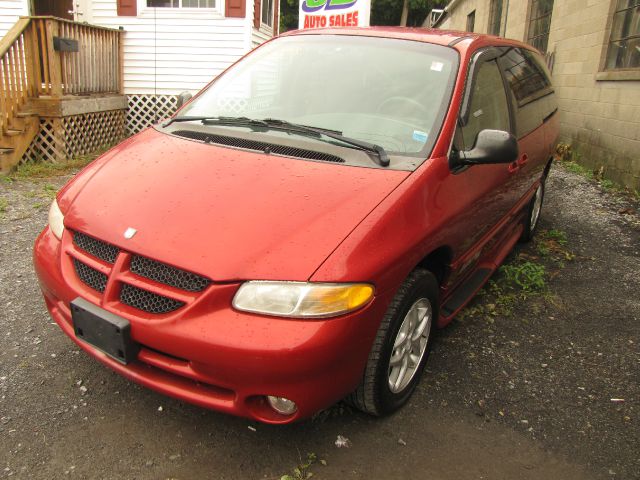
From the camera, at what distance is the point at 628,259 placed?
16.5ft

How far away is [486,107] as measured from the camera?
3.47 meters

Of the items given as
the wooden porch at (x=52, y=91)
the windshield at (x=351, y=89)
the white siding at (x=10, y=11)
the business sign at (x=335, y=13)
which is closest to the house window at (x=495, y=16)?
the business sign at (x=335, y=13)

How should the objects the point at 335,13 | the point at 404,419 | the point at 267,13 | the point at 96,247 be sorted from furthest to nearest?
the point at 267,13, the point at 335,13, the point at 404,419, the point at 96,247

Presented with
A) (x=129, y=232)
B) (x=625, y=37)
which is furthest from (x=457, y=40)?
(x=625, y=37)

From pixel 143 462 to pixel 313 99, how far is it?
2.13m

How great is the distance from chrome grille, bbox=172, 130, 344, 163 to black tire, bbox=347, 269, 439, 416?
73 cm

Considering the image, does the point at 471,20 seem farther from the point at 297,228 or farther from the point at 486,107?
the point at 297,228

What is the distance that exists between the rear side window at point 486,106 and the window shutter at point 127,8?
825cm

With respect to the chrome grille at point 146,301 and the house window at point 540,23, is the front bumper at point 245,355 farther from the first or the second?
the house window at point 540,23

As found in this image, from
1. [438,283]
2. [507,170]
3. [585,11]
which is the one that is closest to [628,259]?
[507,170]

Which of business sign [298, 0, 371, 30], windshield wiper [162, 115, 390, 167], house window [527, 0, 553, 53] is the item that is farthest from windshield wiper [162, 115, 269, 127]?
house window [527, 0, 553, 53]

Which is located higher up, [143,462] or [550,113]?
[550,113]

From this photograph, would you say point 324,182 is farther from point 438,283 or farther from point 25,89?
point 25,89

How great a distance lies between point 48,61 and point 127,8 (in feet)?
8.96
